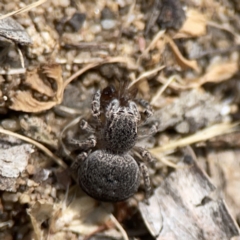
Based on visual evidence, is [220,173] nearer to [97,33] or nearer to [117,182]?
[117,182]

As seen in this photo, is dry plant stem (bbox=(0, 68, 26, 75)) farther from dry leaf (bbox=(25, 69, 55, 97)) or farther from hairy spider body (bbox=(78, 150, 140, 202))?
hairy spider body (bbox=(78, 150, 140, 202))

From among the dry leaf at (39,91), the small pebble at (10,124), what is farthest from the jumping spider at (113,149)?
the small pebble at (10,124)

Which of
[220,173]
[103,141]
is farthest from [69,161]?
[220,173]

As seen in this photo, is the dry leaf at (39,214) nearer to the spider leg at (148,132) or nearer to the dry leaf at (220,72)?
→ the spider leg at (148,132)

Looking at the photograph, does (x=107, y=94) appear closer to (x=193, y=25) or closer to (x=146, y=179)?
(x=146, y=179)

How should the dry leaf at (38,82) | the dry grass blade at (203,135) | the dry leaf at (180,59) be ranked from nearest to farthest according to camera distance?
the dry leaf at (38,82) < the dry grass blade at (203,135) < the dry leaf at (180,59)

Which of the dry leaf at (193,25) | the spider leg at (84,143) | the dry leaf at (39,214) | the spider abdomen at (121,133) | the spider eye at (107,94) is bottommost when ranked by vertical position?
the dry leaf at (39,214)

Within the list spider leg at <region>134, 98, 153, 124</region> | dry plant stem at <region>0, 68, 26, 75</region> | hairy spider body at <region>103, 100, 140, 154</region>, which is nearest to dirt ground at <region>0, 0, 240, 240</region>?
dry plant stem at <region>0, 68, 26, 75</region>
